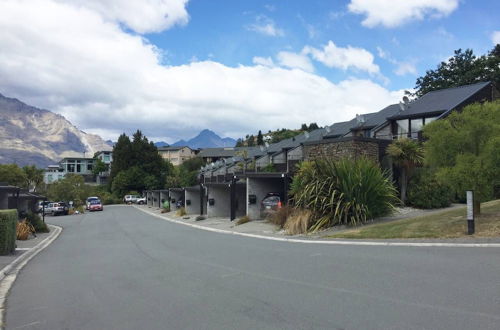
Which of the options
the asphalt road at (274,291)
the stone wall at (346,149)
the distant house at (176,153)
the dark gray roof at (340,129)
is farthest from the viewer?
the distant house at (176,153)

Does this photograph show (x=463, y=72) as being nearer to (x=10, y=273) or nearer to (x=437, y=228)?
A: (x=437, y=228)

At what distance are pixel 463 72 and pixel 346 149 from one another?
127 feet

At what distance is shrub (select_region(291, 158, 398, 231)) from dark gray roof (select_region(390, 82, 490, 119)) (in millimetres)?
16263

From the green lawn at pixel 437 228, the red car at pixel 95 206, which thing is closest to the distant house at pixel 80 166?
the red car at pixel 95 206

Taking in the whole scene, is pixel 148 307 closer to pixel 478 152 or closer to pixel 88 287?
pixel 88 287

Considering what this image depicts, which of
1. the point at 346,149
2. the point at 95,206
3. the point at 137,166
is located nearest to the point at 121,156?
the point at 137,166

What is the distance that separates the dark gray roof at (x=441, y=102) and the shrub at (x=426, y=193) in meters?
11.4

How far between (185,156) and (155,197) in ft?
214

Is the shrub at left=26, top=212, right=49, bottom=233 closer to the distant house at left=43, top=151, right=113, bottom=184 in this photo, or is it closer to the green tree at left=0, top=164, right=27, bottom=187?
the green tree at left=0, top=164, right=27, bottom=187

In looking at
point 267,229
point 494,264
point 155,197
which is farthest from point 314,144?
point 155,197

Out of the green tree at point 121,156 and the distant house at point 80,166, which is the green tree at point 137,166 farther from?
the distant house at point 80,166

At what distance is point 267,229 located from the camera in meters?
20.9

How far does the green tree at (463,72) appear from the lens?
48.6 m

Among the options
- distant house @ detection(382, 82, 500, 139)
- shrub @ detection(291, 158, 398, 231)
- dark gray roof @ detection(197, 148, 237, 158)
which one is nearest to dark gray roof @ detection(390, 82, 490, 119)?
distant house @ detection(382, 82, 500, 139)
